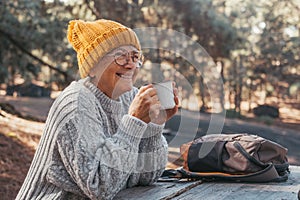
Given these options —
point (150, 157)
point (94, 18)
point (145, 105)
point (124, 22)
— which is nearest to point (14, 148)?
point (94, 18)

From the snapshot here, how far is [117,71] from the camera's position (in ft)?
5.65

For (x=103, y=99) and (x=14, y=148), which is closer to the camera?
(x=103, y=99)

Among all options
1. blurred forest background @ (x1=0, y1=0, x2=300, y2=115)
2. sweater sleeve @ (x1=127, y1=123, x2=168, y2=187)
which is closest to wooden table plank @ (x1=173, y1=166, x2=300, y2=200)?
sweater sleeve @ (x1=127, y1=123, x2=168, y2=187)

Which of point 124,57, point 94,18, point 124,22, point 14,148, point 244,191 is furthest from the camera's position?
point 124,22

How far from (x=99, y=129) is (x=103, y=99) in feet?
0.51

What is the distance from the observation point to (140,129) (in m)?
1.62

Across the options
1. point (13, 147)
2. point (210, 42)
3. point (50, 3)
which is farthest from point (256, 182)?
point (210, 42)

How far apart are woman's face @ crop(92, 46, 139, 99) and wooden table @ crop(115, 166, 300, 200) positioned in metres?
0.40

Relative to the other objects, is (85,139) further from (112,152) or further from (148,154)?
(148,154)

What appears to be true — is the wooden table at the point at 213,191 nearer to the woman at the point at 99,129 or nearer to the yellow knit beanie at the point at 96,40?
the woman at the point at 99,129

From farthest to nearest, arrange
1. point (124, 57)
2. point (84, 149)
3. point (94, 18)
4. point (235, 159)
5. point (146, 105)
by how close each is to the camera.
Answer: point (94, 18), point (235, 159), point (124, 57), point (146, 105), point (84, 149)

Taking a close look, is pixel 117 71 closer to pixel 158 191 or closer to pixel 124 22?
pixel 158 191

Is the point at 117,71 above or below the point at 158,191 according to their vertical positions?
above

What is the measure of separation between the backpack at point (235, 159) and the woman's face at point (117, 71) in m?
0.54
